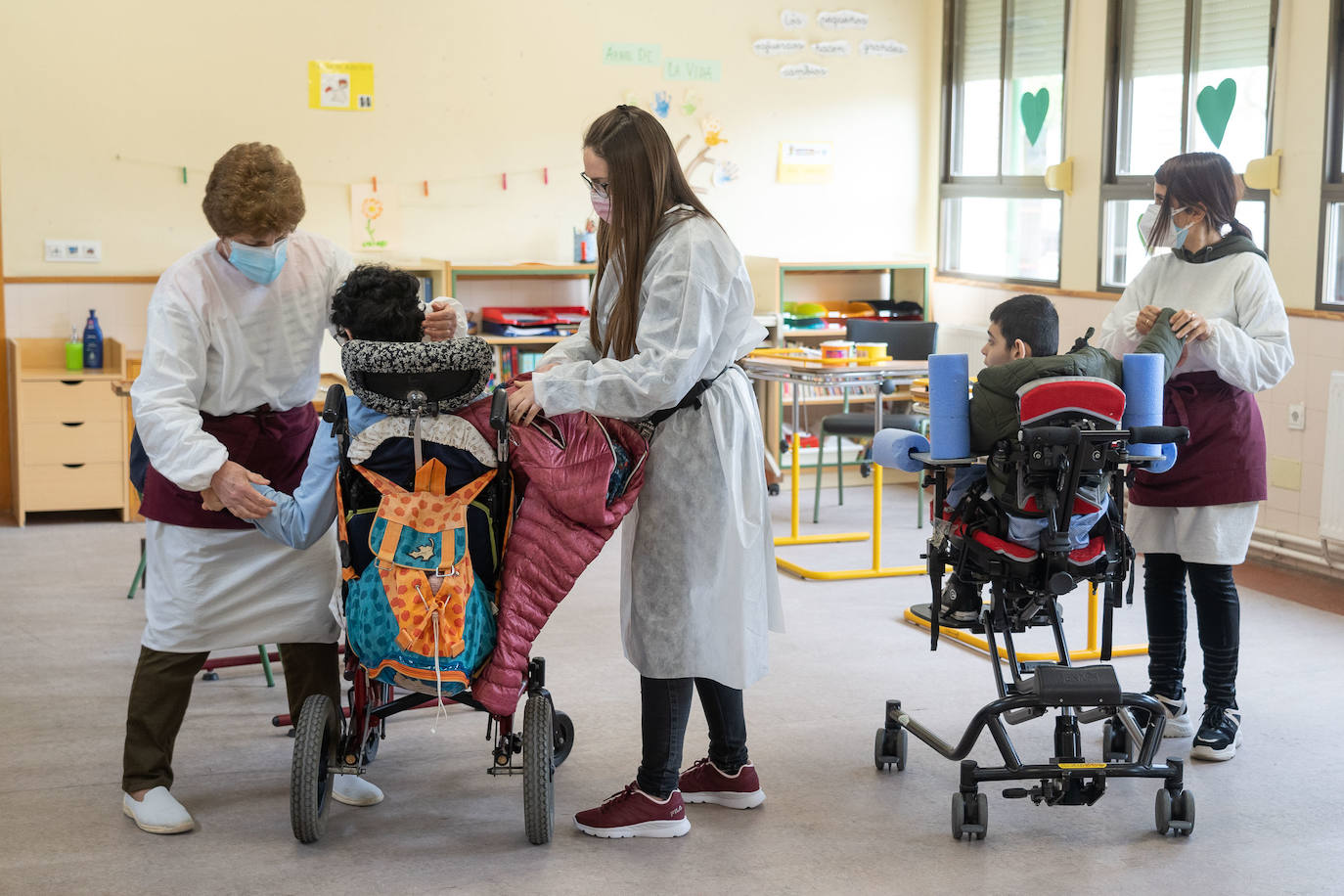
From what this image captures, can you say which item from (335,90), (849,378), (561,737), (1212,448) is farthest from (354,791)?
(335,90)

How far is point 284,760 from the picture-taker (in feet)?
11.2

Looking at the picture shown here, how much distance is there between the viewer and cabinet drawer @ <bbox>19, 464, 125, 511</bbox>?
20.3ft

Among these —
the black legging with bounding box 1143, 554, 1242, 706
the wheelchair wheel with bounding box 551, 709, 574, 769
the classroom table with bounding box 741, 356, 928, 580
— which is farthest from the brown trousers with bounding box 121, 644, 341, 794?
the classroom table with bounding box 741, 356, 928, 580

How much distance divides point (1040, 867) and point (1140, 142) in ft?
14.4

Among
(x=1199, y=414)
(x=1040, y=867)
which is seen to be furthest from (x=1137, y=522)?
(x=1040, y=867)

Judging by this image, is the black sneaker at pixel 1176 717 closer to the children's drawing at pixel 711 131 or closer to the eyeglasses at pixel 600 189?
the eyeglasses at pixel 600 189

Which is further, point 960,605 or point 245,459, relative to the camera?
point 960,605

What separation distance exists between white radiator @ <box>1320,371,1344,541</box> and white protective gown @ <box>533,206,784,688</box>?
10.3ft

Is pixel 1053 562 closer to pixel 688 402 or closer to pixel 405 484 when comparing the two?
pixel 688 402

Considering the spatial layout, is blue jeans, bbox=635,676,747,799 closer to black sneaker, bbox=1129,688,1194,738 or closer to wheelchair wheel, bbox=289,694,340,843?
wheelchair wheel, bbox=289,694,340,843

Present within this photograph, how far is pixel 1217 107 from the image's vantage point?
588 centimetres

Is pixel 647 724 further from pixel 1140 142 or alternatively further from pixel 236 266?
pixel 1140 142

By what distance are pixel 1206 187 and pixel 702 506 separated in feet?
5.01

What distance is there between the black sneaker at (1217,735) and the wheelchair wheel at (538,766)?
163 centimetres
